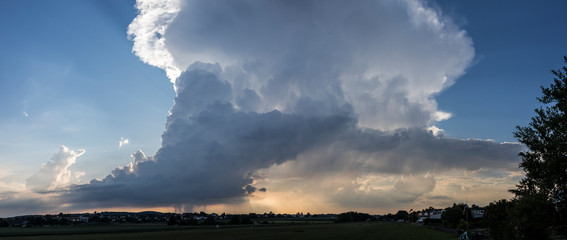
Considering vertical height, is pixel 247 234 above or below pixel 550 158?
below

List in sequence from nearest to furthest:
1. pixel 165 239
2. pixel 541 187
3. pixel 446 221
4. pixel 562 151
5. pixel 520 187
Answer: pixel 562 151 → pixel 541 187 → pixel 520 187 → pixel 165 239 → pixel 446 221

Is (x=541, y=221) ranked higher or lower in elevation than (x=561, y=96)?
lower

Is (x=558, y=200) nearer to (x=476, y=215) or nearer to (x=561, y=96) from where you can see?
(x=561, y=96)

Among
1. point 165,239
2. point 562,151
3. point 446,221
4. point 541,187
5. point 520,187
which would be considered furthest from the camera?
point 446,221

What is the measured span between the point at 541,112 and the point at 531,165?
5.55 metres

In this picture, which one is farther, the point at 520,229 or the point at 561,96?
the point at 520,229

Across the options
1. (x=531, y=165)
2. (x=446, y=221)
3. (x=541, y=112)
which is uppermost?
Result: (x=541, y=112)

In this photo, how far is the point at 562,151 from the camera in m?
32.4

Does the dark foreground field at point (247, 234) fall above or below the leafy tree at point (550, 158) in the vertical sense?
below

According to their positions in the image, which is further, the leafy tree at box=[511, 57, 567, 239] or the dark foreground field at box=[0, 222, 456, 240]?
the dark foreground field at box=[0, 222, 456, 240]

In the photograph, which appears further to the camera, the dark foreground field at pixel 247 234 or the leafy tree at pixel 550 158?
the dark foreground field at pixel 247 234

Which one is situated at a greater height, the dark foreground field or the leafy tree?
the leafy tree

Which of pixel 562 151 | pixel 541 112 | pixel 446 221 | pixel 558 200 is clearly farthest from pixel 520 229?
pixel 446 221

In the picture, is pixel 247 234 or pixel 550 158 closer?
pixel 550 158
